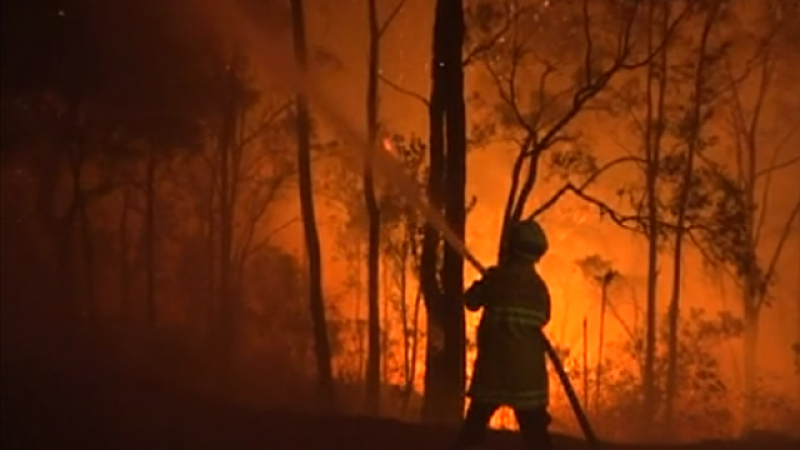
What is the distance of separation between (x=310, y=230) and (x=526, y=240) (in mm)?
5318

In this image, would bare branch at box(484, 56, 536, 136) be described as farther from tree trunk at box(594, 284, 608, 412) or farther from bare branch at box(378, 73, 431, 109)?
tree trunk at box(594, 284, 608, 412)

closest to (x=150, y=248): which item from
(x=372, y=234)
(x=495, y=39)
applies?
(x=372, y=234)

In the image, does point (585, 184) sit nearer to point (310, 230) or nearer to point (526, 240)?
point (310, 230)

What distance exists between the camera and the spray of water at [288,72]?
13.3m

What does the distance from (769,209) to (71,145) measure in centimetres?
812

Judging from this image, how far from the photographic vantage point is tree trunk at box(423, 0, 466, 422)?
12.7 metres

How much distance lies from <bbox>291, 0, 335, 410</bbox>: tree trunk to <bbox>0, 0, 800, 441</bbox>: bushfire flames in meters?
0.07

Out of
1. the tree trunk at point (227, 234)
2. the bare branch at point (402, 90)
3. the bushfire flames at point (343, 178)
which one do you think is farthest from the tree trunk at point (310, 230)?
the bare branch at point (402, 90)

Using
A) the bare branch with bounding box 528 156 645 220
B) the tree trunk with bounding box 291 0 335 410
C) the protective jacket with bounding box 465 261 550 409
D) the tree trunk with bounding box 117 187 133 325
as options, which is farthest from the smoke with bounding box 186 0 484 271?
the protective jacket with bounding box 465 261 550 409

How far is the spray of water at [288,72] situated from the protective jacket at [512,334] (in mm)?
4179

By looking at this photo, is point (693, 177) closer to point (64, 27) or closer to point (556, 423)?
point (556, 423)

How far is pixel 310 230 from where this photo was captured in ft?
44.7

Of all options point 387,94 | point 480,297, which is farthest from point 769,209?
point 480,297

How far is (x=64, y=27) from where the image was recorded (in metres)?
13.3
